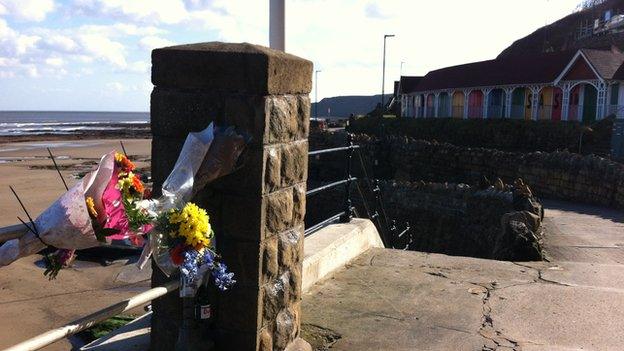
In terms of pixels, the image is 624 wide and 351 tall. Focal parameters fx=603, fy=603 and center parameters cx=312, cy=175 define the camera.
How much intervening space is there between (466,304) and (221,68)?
2.87 metres

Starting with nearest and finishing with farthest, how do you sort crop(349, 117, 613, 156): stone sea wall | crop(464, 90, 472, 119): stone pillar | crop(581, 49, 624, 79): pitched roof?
crop(349, 117, 613, 156): stone sea wall, crop(581, 49, 624, 79): pitched roof, crop(464, 90, 472, 119): stone pillar

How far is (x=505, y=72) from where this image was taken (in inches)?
1516

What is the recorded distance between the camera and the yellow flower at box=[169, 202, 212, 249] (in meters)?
2.73

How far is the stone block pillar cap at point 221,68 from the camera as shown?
3096 millimetres

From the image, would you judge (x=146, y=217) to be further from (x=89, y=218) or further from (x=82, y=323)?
(x=82, y=323)

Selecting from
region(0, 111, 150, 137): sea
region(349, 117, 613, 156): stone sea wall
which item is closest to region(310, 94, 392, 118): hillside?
region(0, 111, 150, 137): sea

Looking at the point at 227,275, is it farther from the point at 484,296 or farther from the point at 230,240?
the point at 484,296

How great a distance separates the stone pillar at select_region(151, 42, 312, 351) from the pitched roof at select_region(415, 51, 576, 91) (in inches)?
1321

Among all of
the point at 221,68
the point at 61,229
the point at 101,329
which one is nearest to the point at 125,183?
the point at 61,229

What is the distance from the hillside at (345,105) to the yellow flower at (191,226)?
395ft

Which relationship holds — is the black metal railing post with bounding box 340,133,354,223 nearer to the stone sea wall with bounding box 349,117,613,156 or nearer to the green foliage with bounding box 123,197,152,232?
the green foliage with bounding box 123,197,152,232

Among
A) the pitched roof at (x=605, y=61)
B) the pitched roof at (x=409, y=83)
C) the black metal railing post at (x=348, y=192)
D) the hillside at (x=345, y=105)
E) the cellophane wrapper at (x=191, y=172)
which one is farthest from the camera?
the hillside at (x=345, y=105)

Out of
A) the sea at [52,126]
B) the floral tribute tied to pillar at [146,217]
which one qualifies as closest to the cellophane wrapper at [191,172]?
the floral tribute tied to pillar at [146,217]

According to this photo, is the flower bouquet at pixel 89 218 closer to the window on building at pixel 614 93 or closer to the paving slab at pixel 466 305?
the paving slab at pixel 466 305
